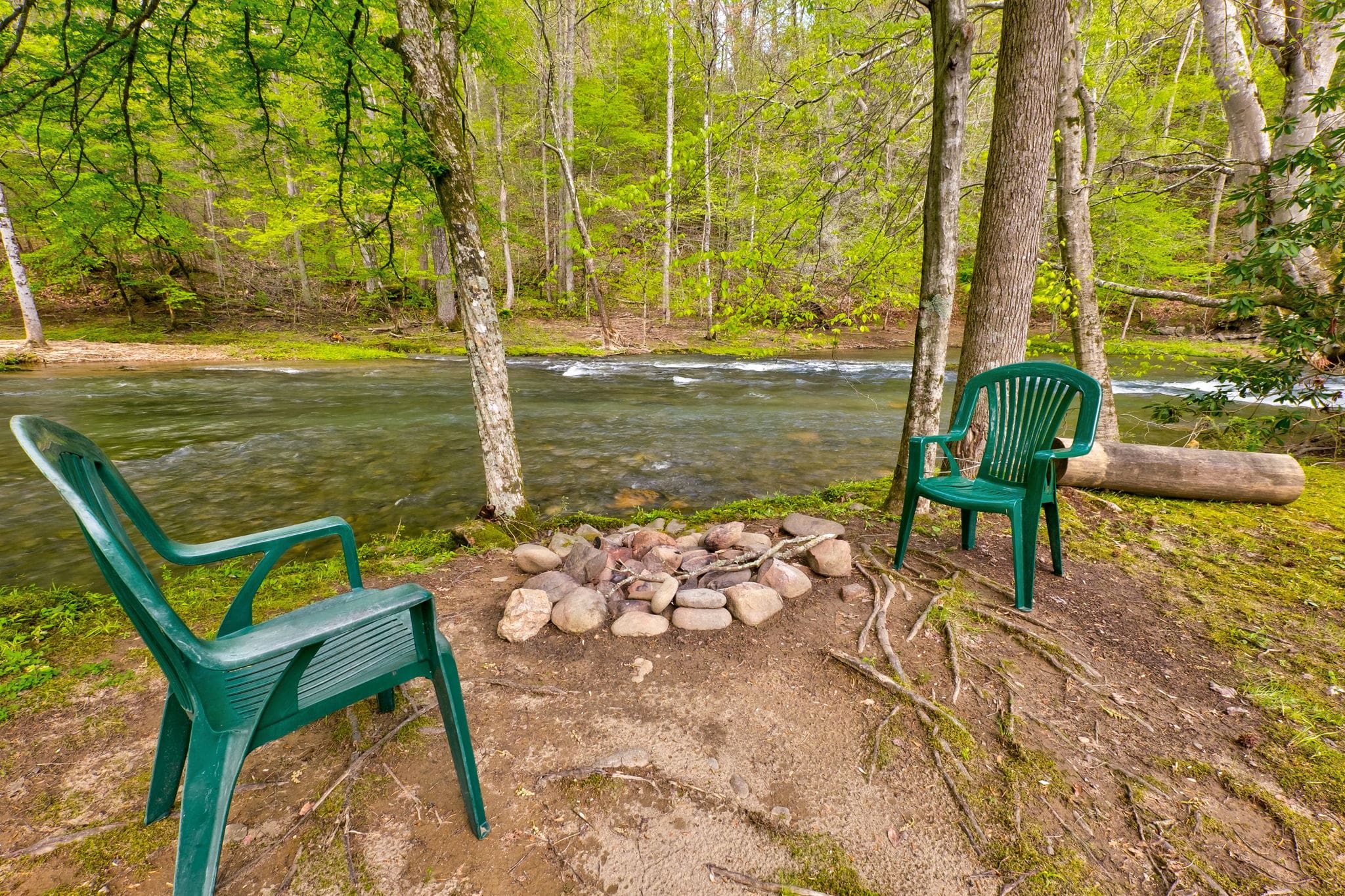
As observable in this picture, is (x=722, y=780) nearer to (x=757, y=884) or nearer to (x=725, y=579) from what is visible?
(x=757, y=884)

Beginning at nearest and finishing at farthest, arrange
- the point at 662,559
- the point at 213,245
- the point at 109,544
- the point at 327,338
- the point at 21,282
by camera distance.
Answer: the point at 109,544 → the point at 662,559 → the point at 21,282 → the point at 327,338 → the point at 213,245

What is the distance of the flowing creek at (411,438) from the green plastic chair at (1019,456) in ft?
8.21

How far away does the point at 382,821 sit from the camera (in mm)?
1423

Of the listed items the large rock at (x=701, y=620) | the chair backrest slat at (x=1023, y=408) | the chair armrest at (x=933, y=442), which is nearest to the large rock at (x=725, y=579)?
the large rock at (x=701, y=620)

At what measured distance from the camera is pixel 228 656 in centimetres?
101

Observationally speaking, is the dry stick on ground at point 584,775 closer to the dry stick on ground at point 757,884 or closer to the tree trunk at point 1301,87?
the dry stick on ground at point 757,884

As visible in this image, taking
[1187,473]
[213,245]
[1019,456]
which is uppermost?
[213,245]

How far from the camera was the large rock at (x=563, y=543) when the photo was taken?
3039 mm

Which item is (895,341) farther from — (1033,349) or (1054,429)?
(1054,429)

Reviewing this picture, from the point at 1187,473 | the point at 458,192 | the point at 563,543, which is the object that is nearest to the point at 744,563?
the point at 563,543

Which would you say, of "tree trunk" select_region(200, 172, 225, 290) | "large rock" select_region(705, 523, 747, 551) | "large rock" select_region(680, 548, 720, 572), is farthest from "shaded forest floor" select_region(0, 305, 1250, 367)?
"large rock" select_region(680, 548, 720, 572)

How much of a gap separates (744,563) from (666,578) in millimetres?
476

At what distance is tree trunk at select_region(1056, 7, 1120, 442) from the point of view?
16.3ft

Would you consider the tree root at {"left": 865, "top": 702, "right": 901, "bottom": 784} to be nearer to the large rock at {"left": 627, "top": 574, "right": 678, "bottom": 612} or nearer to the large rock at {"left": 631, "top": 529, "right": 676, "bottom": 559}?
the large rock at {"left": 627, "top": 574, "right": 678, "bottom": 612}
